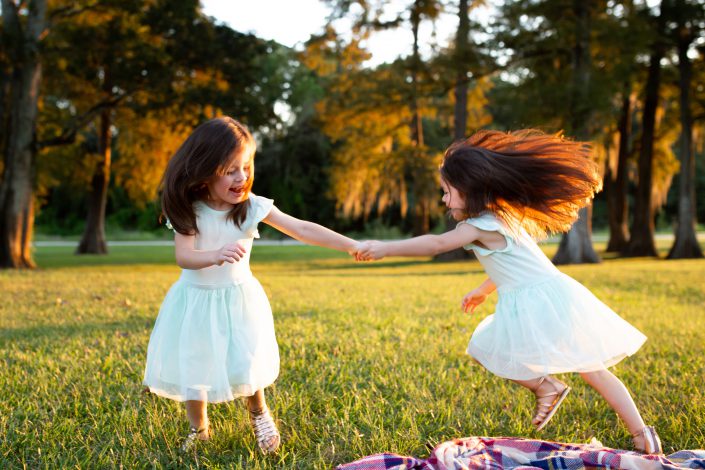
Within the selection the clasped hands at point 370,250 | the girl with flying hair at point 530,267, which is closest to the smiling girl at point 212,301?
the clasped hands at point 370,250

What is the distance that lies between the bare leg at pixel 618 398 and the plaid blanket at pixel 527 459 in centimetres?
24

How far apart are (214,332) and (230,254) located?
0.39m

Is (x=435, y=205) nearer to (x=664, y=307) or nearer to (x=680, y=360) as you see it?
(x=664, y=307)

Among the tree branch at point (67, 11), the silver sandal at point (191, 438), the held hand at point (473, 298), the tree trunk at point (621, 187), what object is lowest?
the silver sandal at point (191, 438)

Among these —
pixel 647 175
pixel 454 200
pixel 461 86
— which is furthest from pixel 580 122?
pixel 454 200

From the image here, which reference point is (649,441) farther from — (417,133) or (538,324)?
(417,133)

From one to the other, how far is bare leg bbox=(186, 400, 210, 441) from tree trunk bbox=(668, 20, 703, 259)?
64.8 ft

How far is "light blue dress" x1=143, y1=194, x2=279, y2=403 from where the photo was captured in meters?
2.81

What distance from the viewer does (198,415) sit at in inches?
116

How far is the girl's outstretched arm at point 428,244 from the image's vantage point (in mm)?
2979

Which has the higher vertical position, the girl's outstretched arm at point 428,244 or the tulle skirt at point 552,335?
the girl's outstretched arm at point 428,244

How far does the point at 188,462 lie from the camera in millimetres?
2689

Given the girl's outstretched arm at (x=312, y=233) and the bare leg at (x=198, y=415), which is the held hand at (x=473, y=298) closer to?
the girl's outstretched arm at (x=312, y=233)

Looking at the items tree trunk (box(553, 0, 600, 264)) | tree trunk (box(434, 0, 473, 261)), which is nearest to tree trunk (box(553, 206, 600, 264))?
tree trunk (box(553, 0, 600, 264))
